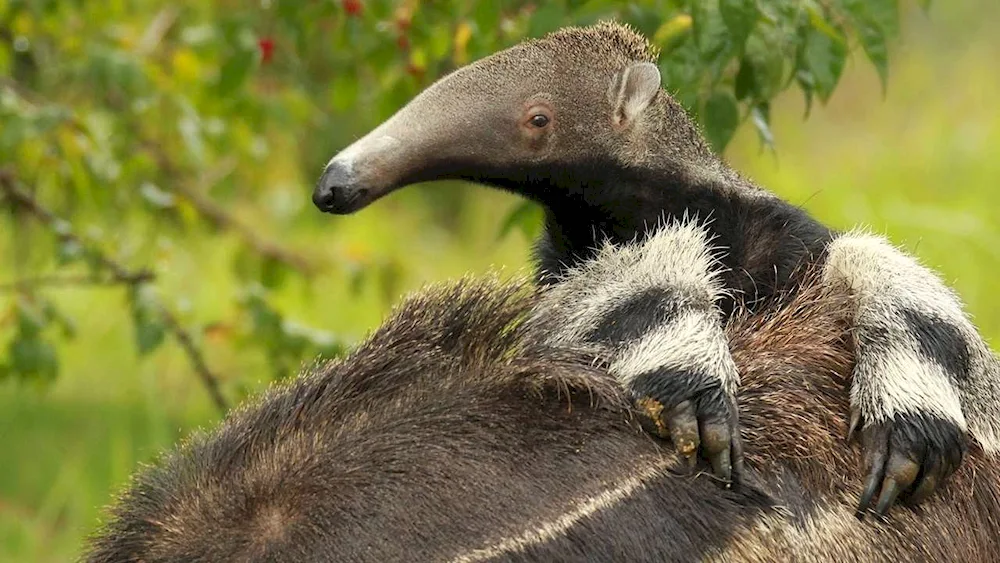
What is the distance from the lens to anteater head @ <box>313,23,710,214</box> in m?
4.07

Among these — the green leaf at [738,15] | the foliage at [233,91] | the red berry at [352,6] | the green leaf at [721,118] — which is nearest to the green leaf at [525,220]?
the foliage at [233,91]

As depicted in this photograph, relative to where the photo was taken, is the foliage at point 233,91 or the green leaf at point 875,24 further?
the foliage at point 233,91

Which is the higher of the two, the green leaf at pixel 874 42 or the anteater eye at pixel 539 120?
the anteater eye at pixel 539 120

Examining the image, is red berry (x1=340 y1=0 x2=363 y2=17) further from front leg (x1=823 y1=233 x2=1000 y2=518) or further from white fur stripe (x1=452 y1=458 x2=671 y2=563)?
white fur stripe (x1=452 y1=458 x2=671 y2=563)

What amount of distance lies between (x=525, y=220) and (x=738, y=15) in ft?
4.30

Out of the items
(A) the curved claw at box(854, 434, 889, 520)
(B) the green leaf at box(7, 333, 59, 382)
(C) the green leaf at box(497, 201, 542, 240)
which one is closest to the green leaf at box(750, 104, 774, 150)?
(C) the green leaf at box(497, 201, 542, 240)

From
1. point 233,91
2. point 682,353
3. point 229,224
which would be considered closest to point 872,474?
point 682,353

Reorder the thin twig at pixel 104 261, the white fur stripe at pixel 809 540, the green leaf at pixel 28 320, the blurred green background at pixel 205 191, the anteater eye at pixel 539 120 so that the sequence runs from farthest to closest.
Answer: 1. the thin twig at pixel 104 261
2. the green leaf at pixel 28 320
3. the blurred green background at pixel 205 191
4. the anteater eye at pixel 539 120
5. the white fur stripe at pixel 809 540

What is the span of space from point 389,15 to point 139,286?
1.65 m

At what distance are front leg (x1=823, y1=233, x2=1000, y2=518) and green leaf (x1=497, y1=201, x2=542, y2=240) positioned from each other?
1.14m

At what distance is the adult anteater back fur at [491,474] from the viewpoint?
2822 mm

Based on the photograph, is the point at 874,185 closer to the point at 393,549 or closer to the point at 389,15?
the point at 389,15

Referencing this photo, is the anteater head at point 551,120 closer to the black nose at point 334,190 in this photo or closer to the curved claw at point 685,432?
the black nose at point 334,190

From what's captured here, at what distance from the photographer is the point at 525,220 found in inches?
191
